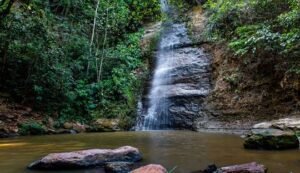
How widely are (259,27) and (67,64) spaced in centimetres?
776

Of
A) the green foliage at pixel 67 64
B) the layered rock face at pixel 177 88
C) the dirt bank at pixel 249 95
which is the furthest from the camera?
the green foliage at pixel 67 64

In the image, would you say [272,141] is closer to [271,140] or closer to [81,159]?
[271,140]

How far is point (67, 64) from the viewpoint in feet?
52.9

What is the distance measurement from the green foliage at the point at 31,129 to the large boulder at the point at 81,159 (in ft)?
22.9

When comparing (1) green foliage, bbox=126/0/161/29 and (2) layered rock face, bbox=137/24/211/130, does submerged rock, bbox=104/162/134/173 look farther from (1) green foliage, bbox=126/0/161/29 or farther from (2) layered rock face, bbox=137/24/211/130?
(1) green foliage, bbox=126/0/161/29

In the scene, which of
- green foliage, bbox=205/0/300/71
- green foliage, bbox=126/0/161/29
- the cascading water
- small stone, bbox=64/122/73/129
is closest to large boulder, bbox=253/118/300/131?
green foliage, bbox=205/0/300/71

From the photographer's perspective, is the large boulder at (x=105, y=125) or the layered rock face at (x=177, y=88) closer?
the large boulder at (x=105, y=125)

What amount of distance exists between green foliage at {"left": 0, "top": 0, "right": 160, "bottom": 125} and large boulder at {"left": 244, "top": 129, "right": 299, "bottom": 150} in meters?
7.68

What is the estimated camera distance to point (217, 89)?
47.8 feet

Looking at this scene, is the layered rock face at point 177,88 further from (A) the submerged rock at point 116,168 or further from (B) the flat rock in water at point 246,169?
(B) the flat rock in water at point 246,169

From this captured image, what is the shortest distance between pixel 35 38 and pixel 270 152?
10.3 meters

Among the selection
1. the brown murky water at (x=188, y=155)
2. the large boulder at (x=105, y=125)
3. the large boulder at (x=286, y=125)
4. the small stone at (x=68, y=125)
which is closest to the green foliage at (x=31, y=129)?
the small stone at (x=68, y=125)

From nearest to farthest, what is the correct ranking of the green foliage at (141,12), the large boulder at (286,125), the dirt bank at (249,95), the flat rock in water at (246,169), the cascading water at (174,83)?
the flat rock in water at (246,169), the large boulder at (286,125), the dirt bank at (249,95), the cascading water at (174,83), the green foliage at (141,12)

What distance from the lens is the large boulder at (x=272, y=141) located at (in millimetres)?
7965
